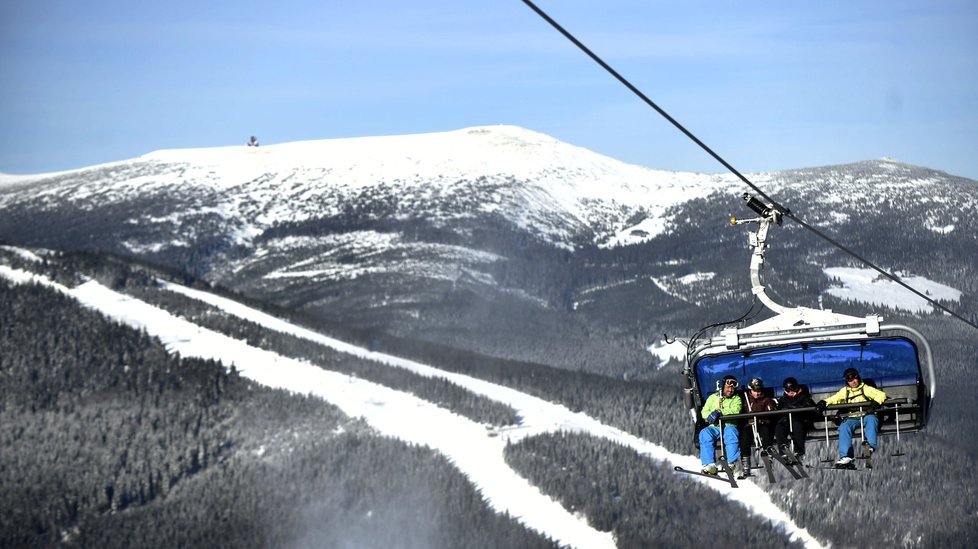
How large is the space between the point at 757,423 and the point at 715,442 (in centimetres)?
128

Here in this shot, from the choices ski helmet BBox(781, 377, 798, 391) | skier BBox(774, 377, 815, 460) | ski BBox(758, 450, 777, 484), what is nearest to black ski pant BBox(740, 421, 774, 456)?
skier BBox(774, 377, 815, 460)

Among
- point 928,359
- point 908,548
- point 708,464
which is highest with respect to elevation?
point 928,359

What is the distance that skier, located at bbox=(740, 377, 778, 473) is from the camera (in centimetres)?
3884

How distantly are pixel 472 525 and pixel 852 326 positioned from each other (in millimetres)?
Result: 166027

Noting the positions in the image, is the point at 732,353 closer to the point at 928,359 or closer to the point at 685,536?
the point at 928,359

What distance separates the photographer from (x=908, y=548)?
654 feet

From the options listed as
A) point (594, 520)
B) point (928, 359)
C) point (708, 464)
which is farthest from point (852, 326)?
point (594, 520)

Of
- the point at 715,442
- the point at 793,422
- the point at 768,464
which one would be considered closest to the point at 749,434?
the point at 715,442

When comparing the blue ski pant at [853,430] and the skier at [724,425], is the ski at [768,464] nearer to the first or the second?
the skier at [724,425]

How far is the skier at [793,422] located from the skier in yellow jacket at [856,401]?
549 millimetres

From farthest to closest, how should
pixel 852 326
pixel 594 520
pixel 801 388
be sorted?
pixel 594 520
pixel 801 388
pixel 852 326

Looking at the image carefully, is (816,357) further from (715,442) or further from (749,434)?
(715,442)

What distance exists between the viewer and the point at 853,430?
3916cm

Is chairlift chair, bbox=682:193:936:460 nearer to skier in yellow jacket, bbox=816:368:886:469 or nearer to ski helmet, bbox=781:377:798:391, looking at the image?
skier in yellow jacket, bbox=816:368:886:469
